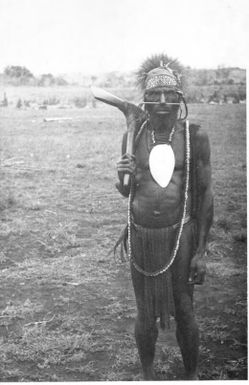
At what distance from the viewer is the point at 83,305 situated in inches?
164

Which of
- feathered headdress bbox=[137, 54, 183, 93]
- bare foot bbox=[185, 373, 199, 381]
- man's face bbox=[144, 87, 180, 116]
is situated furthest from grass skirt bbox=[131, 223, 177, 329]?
feathered headdress bbox=[137, 54, 183, 93]

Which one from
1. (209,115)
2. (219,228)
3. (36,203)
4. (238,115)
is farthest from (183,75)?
(36,203)

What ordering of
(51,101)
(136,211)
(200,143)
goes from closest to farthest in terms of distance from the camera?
(200,143)
(136,211)
(51,101)

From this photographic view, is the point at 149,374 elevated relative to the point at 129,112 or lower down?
lower down

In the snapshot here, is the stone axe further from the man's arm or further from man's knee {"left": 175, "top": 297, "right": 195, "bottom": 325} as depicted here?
man's knee {"left": 175, "top": 297, "right": 195, "bottom": 325}

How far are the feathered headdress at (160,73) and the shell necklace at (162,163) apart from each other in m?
0.34

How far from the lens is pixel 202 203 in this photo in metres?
3.08

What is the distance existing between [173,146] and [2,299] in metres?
2.20

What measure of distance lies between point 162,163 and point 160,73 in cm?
55

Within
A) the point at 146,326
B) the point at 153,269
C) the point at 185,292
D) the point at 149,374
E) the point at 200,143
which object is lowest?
the point at 149,374

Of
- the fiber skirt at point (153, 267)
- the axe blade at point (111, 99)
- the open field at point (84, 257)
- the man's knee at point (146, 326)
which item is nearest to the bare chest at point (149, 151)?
the axe blade at point (111, 99)

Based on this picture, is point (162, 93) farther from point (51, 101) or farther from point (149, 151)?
point (51, 101)

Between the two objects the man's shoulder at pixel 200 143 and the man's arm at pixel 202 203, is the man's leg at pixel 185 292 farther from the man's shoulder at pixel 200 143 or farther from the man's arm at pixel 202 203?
the man's shoulder at pixel 200 143

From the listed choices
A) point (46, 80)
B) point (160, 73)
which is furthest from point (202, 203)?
point (46, 80)
